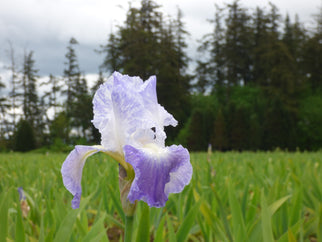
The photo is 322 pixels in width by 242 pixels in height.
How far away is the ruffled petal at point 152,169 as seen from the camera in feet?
2.07

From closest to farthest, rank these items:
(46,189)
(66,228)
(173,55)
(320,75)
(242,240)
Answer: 1. (66,228)
2. (242,240)
3. (46,189)
4. (173,55)
5. (320,75)

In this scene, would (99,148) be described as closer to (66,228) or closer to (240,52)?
(66,228)

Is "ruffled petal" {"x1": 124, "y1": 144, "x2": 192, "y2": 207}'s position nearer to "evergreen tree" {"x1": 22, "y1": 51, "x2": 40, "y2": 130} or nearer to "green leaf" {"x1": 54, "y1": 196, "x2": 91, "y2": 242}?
"green leaf" {"x1": 54, "y1": 196, "x2": 91, "y2": 242}

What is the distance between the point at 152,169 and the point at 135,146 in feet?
0.42

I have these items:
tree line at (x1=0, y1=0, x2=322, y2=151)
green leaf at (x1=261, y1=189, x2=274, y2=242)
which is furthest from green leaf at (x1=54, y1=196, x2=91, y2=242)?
tree line at (x1=0, y1=0, x2=322, y2=151)

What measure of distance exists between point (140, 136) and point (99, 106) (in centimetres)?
15

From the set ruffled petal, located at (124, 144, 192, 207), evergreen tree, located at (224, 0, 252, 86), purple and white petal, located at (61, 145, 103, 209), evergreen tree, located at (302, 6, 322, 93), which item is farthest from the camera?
evergreen tree, located at (224, 0, 252, 86)

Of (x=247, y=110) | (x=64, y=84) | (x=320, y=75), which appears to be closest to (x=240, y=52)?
(x=320, y=75)

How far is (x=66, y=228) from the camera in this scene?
2.94ft

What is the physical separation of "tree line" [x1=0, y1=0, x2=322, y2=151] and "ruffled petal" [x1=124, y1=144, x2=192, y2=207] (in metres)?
13.5

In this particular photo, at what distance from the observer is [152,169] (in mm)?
637

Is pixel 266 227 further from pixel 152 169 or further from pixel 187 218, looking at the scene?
pixel 152 169

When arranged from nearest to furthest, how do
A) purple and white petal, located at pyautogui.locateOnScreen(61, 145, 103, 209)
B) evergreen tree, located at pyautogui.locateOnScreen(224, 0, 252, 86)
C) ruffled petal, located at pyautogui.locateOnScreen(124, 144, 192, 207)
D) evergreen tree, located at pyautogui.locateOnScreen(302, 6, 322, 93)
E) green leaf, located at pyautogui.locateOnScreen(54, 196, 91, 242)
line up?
1. ruffled petal, located at pyautogui.locateOnScreen(124, 144, 192, 207)
2. purple and white petal, located at pyautogui.locateOnScreen(61, 145, 103, 209)
3. green leaf, located at pyautogui.locateOnScreen(54, 196, 91, 242)
4. evergreen tree, located at pyautogui.locateOnScreen(302, 6, 322, 93)
5. evergreen tree, located at pyautogui.locateOnScreen(224, 0, 252, 86)

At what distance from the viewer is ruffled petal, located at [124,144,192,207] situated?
2.07 ft
